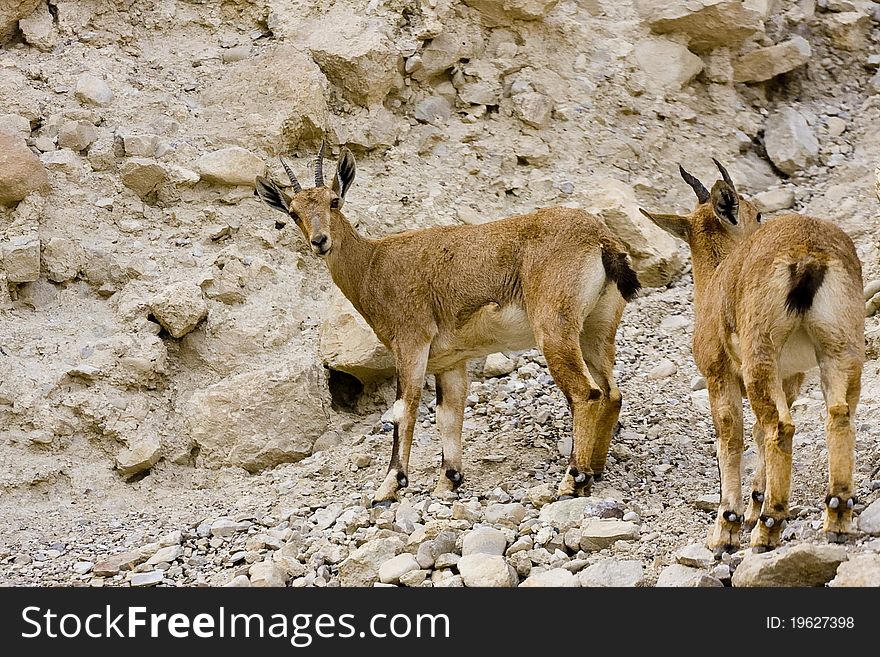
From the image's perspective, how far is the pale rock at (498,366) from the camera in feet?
39.2

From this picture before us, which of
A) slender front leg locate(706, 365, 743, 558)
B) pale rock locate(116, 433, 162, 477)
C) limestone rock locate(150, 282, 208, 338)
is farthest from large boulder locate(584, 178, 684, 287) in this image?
pale rock locate(116, 433, 162, 477)

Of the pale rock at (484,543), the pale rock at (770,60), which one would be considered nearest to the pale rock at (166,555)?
the pale rock at (484,543)

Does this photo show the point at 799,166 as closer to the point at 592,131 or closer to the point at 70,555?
the point at 592,131

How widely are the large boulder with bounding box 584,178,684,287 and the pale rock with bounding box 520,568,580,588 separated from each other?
6561 millimetres

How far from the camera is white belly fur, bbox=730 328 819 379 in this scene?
7055 mm

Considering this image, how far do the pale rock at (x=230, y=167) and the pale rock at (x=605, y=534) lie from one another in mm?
6558

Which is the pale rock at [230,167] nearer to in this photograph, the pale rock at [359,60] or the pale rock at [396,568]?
the pale rock at [359,60]

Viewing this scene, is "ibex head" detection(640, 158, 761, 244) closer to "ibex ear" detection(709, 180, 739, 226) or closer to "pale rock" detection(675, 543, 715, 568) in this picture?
"ibex ear" detection(709, 180, 739, 226)

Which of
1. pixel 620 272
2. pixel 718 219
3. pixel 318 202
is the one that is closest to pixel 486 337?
pixel 620 272

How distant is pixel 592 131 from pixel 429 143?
2.27 metres

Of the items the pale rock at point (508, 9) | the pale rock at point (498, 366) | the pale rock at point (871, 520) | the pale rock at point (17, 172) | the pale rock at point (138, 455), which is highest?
the pale rock at point (508, 9)

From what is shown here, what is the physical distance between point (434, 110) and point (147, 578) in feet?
25.5

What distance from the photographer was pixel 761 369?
22.7 ft
